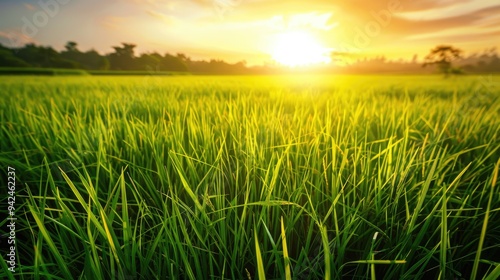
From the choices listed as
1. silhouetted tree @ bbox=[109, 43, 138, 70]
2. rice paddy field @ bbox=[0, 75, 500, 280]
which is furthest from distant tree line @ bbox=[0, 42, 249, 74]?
rice paddy field @ bbox=[0, 75, 500, 280]

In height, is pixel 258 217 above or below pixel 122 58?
below

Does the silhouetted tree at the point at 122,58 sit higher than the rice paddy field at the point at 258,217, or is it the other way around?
the silhouetted tree at the point at 122,58

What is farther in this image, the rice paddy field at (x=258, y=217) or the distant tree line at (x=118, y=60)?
the distant tree line at (x=118, y=60)

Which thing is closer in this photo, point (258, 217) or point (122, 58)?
point (258, 217)

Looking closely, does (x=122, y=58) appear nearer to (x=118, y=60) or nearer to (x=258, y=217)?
(x=118, y=60)

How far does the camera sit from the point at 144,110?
6.74 ft

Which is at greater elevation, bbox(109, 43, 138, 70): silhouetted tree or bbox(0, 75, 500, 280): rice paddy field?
bbox(109, 43, 138, 70): silhouetted tree

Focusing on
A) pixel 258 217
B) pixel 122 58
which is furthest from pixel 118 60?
pixel 258 217

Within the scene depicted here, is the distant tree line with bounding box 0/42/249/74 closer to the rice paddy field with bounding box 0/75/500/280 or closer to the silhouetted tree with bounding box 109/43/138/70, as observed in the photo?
the silhouetted tree with bounding box 109/43/138/70

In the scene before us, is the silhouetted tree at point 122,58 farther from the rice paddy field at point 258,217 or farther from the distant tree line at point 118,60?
the rice paddy field at point 258,217

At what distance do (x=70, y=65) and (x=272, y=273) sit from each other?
510 inches

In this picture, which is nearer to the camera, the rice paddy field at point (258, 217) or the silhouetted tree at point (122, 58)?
the rice paddy field at point (258, 217)

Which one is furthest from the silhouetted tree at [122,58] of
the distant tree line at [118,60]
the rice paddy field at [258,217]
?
the rice paddy field at [258,217]

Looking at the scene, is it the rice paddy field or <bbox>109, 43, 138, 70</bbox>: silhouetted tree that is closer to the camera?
the rice paddy field
